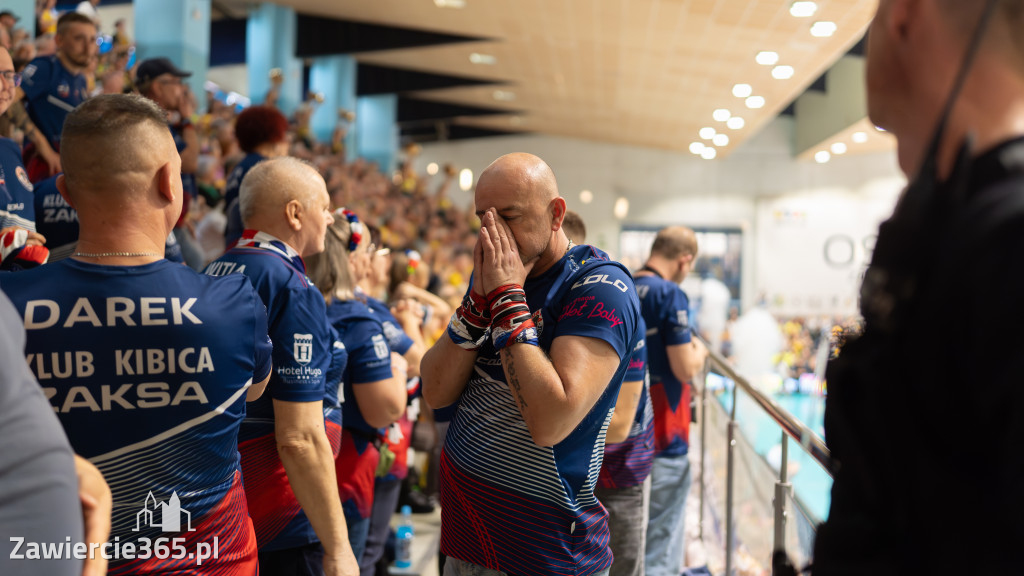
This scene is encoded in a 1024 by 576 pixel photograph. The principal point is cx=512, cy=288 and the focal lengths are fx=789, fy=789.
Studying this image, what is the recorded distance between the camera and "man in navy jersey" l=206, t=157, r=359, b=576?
6.25ft

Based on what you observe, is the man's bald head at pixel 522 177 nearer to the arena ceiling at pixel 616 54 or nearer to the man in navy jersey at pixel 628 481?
the man in navy jersey at pixel 628 481

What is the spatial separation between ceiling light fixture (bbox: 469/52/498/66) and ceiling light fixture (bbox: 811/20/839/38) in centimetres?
546

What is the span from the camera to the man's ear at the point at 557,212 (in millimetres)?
1850

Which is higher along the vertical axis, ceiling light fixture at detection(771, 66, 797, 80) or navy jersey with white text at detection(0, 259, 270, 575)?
ceiling light fixture at detection(771, 66, 797, 80)

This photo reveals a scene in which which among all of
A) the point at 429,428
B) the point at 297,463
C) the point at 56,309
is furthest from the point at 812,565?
the point at 429,428

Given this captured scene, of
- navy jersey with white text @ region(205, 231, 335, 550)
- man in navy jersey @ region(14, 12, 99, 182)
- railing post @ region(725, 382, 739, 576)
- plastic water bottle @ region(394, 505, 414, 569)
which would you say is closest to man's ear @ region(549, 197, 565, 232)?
navy jersey with white text @ region(205, 231, 335, 550)

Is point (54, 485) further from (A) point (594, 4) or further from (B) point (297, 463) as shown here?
(A) point (594, 4)

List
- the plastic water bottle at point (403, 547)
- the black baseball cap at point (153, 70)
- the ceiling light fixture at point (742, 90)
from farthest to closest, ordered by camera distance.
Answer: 1. the ceiling light fixture at point (742, 90)
2. the plastic water bottle at point (403, 547)
3. the black baseball cap at point (153, 70)

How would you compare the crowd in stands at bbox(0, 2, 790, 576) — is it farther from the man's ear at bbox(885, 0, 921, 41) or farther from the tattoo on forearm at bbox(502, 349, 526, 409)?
the man's ear at bbox(885, 0, 921, 41)

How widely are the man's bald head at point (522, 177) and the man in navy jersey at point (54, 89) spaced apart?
2569 millimetres

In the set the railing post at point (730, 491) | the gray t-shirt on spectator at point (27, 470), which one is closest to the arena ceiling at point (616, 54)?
the railing post at point (730, 491)

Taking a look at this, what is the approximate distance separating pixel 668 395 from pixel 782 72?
678 cm

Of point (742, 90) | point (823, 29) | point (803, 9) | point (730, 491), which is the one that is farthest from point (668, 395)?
point (742, 90)

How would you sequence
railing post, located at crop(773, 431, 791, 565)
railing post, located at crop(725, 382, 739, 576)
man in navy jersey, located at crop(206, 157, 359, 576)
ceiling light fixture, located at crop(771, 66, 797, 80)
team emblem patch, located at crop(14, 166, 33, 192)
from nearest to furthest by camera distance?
man in navy jersey, located at crop(206, 157, 359, 576) < railing post, located at crop(773, 431, 791, 565) < team emblem patch, located at crop(14, 166, 33, 192) < railing post, located at crop(725, 382, 739, 576) < ceiling light fixture, located at crop(771, 66, 797, 80)
